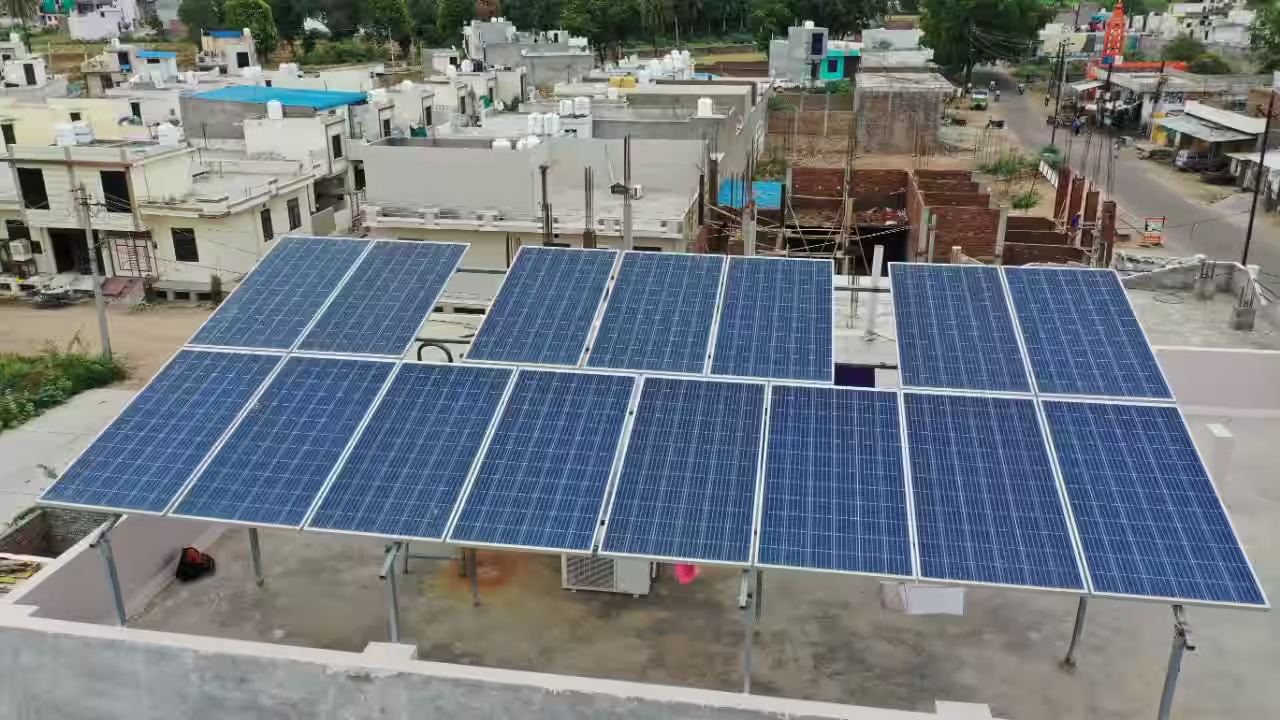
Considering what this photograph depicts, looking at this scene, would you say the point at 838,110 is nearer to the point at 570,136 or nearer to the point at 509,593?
the point at 570,136

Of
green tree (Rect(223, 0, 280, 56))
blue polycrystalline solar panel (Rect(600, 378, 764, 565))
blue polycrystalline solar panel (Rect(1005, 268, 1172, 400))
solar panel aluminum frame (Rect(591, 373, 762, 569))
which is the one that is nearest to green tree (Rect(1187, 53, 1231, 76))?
green tree (Rect(223, 0, 280, 56))

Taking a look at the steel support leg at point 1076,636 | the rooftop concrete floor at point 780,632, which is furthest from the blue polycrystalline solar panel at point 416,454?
the steel support leg at point 1076,636

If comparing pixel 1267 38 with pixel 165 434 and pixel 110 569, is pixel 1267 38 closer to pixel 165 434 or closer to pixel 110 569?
pixel 165 434

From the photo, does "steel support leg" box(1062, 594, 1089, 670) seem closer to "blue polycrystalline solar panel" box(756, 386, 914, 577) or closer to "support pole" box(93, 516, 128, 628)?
"blue polycrystalline solar panel" box(756, 386, 914, 577)

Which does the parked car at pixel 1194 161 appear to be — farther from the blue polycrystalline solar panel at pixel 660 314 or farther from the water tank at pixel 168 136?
the blue polycrystalline solar panel at pixel 660 314

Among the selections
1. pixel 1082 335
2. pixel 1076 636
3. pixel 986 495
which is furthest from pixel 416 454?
pixel 1082 335

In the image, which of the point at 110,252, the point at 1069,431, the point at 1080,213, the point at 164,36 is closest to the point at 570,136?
the point at 110,252
